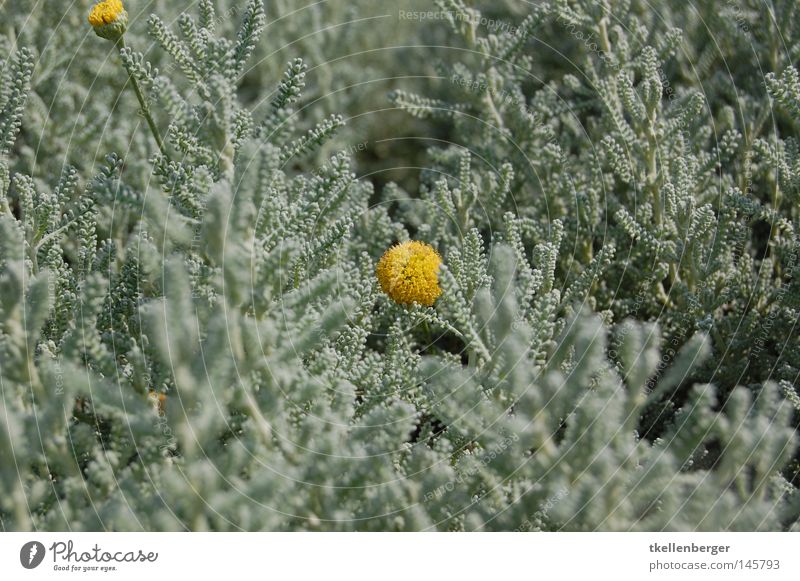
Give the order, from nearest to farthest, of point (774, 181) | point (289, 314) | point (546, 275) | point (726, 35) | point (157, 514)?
point (157, 514), point (289, 314), point (546, 275), point (774, 181), point (726, 35)

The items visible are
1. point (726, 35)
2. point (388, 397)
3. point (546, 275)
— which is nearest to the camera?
point (388, 397)

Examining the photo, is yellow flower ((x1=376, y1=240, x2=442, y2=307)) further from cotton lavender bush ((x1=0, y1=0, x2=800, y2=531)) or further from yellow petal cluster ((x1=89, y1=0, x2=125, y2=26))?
yellow petal cluster ((x1=89, y1=0, x2=125, y2=26))

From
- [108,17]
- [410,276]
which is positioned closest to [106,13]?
[108,17]

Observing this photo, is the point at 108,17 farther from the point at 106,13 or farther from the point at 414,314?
the point at 414,314

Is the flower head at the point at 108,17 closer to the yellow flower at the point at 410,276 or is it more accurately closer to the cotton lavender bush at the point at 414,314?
the cotton lavender bush at the point at 414,314

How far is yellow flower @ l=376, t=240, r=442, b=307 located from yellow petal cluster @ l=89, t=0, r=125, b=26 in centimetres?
73

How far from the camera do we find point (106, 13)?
1.58 meters

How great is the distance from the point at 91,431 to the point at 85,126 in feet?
4.11

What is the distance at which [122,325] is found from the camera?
1.48 m

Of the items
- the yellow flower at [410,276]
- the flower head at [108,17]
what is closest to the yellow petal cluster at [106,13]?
the flower head at [108,17]

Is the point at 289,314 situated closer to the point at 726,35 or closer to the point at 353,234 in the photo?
the point at 353,234

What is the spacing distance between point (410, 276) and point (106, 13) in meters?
0.81

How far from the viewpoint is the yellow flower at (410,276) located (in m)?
1.53

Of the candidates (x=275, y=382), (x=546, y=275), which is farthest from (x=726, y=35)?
(x=275, y=382)
